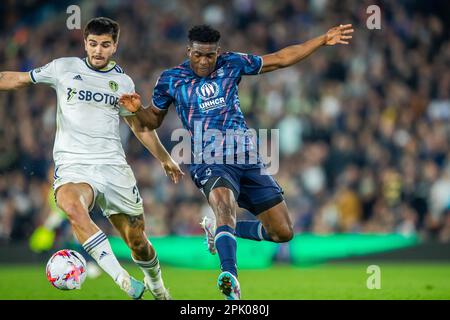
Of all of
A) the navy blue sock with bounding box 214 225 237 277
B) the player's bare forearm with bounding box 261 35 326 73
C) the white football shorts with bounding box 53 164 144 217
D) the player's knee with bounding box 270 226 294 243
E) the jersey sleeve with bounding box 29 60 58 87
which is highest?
the player's bare forearm with bounding box 261 35 326 73

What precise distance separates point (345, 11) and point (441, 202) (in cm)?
515

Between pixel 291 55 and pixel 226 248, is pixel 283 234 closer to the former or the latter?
pixel 226 248

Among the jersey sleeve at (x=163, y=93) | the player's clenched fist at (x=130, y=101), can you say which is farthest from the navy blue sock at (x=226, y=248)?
the jersey sleeve at (x=163, y=93)

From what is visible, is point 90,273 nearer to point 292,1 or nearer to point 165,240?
point 165,240

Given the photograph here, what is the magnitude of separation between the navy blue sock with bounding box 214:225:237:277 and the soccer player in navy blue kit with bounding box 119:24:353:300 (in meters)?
0.38

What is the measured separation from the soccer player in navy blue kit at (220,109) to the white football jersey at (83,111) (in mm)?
221

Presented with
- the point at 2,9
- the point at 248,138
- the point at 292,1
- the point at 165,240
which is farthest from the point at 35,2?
the point at 248,138

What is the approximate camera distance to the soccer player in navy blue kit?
8289 mm

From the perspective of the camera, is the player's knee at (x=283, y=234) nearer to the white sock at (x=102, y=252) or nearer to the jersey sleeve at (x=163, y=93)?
the jersey sleeve at (x=163, y=93)

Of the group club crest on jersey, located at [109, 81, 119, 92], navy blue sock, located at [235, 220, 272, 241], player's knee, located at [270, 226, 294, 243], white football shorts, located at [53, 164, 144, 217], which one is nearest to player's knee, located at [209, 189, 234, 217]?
white football shorts, located at [53, 164, 144, 217]

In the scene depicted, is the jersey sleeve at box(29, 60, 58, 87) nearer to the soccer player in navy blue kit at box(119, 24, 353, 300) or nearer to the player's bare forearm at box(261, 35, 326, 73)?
the soccer player in navy blue kit at box(119, 24, 353, 300)

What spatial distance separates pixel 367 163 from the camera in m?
15.8

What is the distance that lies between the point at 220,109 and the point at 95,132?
3.97ft

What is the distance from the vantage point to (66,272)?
7.66 m
